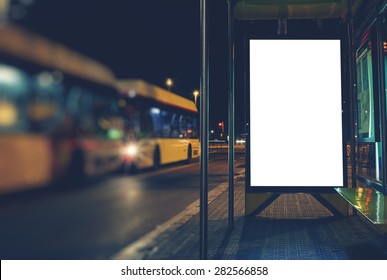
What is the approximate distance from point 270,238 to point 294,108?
205 centimetres

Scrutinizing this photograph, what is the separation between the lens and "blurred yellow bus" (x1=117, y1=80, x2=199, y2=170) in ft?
14.3

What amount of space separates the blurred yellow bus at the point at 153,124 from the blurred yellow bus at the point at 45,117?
1.58 feet

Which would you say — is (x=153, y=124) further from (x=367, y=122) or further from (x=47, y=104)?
(x=47, y=104)

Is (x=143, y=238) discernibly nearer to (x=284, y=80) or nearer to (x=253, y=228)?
(x=253, y=228)

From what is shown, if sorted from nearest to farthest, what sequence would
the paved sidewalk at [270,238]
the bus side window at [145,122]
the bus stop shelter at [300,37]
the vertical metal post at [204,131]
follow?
the vertical metal post at [204,131]
the paved sidewalk at [270,238]
the bus stop shelter at [300,37]
the bus side window at [145,122]

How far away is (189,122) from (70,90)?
1324cm

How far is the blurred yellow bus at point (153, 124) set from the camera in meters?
4.37

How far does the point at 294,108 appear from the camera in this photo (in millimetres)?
6160

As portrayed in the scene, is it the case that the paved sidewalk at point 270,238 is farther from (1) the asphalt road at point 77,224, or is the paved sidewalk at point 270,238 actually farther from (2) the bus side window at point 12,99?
(2) the bus side window at point 12,99

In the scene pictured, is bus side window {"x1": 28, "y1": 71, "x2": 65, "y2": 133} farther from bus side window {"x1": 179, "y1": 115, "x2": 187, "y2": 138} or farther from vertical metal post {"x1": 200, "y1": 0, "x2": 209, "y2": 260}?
bus side window {"x1": 179, "y1": 115, "x2": 187, "y2": 138}

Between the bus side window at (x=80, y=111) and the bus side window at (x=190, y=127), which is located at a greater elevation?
the bus side window at (x=190, y=127)

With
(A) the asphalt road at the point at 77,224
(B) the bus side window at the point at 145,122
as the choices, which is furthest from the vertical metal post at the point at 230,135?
(B) the bus side window at the point at 145,122

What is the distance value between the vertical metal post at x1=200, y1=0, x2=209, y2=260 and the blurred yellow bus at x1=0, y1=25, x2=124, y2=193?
968 mm
